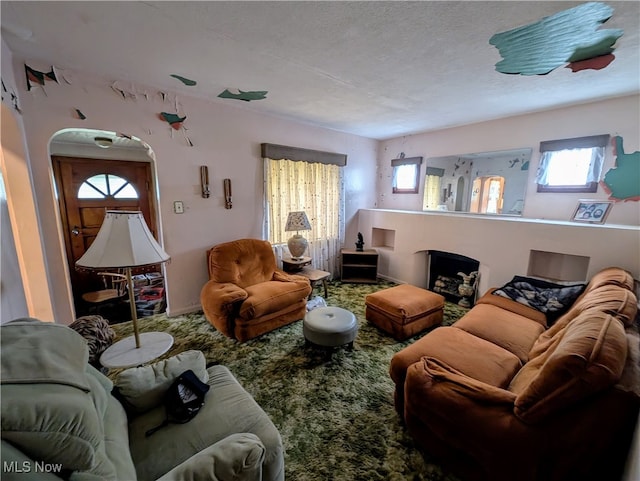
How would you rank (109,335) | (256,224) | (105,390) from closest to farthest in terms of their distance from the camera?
1. (105,390)
2. (109,335)
3. (256,224)

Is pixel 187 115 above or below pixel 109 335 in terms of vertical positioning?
above

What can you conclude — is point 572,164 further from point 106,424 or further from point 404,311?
point 106,424

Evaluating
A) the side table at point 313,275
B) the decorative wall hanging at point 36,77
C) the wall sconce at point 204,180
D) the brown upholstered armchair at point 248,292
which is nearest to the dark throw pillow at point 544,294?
the side table at point 313,275

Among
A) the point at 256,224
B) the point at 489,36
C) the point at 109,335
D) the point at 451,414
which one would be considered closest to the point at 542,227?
the point at 489,36

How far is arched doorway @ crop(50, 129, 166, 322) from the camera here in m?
3.80

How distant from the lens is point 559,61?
74.6 inches

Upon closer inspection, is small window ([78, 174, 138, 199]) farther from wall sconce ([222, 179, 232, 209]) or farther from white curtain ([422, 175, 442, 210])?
white curtain ([422, 175, 442, 210])

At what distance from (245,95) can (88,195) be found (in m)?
3.26

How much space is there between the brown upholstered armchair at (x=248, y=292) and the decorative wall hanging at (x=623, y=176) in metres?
3.23

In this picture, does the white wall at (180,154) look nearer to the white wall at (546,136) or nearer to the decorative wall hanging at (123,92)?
the decorative wall hanging at (123,92)

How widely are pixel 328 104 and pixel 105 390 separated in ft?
9.82

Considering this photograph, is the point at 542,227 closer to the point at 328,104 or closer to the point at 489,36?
the point at 489,36

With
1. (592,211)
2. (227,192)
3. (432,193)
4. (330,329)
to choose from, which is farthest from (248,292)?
(592,211)

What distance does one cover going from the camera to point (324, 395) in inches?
74.2
